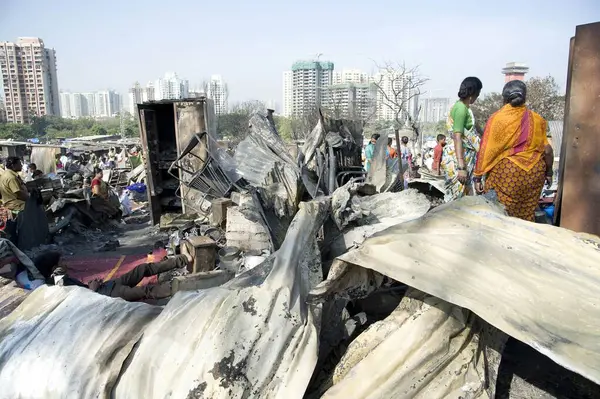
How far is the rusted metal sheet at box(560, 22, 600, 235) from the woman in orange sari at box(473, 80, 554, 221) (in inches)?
12.4

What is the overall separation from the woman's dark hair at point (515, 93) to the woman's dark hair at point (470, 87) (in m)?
0.63

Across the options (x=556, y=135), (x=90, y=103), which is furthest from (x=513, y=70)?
(x=90, y=103)

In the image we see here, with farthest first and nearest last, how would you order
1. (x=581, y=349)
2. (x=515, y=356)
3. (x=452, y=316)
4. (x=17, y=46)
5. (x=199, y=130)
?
(x=17, y=46) → (x=199, y=130) → (x=515, y=356) → (x=452, y=316) → (x=581, y=349)

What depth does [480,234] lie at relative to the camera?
67.4 inches

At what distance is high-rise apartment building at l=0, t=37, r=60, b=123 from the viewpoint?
6372cm

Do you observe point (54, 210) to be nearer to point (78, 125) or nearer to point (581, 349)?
point (581, 349)

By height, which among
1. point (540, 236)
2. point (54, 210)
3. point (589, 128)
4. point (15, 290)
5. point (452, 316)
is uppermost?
point (589, 128)

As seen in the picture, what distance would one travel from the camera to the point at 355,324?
192cm

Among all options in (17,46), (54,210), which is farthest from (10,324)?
(17,46)

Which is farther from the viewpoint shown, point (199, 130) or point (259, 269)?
point (199, 130)

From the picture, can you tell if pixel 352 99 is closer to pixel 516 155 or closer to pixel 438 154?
pixel 438 154

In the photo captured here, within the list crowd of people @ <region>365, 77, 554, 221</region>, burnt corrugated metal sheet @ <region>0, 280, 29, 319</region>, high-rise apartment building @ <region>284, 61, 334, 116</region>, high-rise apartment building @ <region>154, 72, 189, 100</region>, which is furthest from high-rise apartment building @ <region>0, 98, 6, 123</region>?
crowd of people @ <region>365, 77, 554, 221</region>

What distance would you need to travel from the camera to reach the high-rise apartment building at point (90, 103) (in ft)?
390

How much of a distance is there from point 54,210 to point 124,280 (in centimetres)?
547
